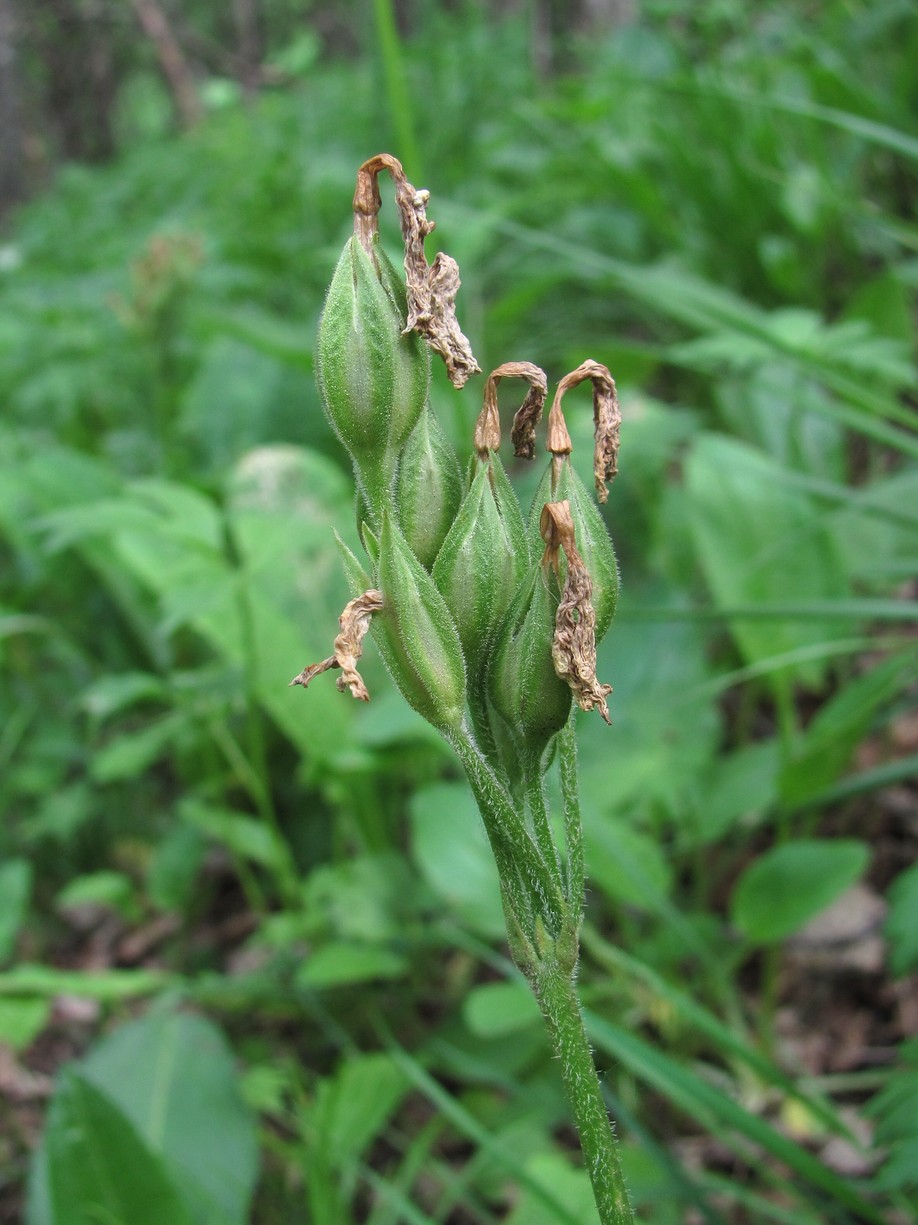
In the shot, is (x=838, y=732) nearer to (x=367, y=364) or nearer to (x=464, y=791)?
(x=464, y=791)

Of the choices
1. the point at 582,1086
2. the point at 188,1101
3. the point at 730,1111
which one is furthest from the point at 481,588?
the point at 188,1101

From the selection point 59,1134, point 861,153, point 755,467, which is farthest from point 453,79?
point 59,1134

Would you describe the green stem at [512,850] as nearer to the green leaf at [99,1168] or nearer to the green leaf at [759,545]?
the green leaf at [99,1168]

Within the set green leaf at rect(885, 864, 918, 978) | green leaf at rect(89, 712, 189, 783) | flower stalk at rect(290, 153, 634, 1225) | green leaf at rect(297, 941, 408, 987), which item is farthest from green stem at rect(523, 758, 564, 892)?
green leaf at rect(89, 712, 189, 783)

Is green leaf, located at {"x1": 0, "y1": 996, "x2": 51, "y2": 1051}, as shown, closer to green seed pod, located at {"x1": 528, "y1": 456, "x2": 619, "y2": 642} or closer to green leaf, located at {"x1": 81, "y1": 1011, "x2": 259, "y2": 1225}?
green leaf, located at {"x1": 81, "y1": 1011, "x2": 259, "y2": 1225}

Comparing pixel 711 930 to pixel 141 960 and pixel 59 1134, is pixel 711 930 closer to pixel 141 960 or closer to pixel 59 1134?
pixel 59 1134

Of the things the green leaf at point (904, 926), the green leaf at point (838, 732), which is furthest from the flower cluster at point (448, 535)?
the green leaf at point (838, 732)
